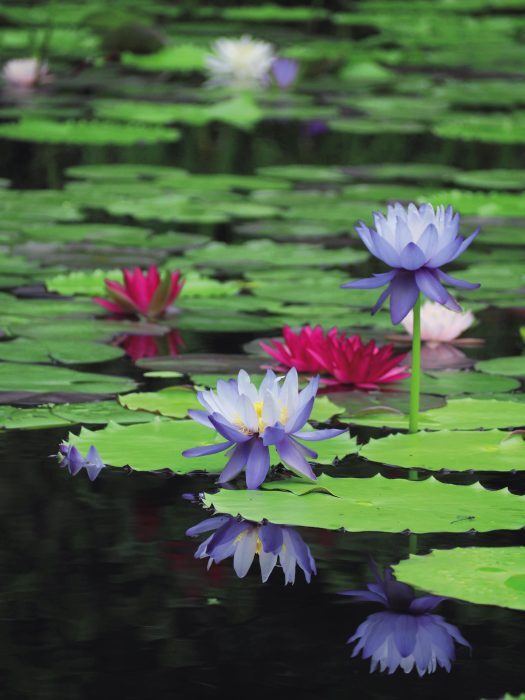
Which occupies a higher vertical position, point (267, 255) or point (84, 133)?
point (84, 133)

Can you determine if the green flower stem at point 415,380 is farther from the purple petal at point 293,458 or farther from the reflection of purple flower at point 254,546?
the reflection of purple flower at point 254,546

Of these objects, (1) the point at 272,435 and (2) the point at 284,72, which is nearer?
(1) the point at 272,435

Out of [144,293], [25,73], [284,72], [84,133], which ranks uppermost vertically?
[284,72]

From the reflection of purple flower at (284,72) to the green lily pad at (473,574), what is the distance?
5597 millimetres

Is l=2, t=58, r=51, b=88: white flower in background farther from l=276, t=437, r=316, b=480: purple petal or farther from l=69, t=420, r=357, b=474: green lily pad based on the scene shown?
l=276, t=437, r=316, b=480: purple petal

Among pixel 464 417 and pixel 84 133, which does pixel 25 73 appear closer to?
pixel 84 133

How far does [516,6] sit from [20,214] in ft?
28.8

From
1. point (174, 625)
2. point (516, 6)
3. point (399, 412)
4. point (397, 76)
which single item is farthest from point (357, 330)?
point (516, 6)

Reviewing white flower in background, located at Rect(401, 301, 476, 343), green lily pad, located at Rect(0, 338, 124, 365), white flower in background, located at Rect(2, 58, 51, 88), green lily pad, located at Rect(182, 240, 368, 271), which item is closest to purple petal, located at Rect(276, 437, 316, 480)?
green lily pad, located at Rect(0, 338, 124, 365)

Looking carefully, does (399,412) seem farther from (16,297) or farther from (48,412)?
(16,297)

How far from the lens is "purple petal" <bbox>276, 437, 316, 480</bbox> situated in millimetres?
2234

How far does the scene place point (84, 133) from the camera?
5945mm

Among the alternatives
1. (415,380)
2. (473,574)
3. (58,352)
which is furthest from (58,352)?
(473,574)

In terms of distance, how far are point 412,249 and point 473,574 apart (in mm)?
657
